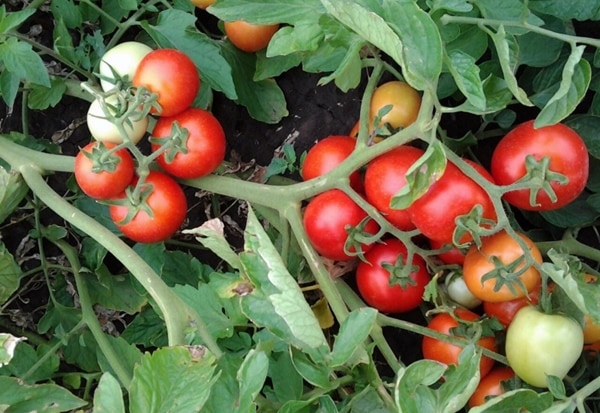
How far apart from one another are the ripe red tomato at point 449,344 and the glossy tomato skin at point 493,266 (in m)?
0.08

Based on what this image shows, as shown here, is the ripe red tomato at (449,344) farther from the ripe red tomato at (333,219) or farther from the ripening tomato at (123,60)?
the ripening tomato at (123,60)

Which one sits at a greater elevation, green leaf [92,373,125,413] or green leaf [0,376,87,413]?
green leaf [92,373,125,413]

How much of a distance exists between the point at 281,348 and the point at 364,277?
184 mm

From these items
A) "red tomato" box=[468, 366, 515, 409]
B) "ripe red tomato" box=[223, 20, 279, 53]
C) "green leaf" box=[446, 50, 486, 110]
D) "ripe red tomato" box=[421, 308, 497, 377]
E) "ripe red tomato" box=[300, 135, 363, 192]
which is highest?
"green leaf" box=[446, 50, 486, 110]

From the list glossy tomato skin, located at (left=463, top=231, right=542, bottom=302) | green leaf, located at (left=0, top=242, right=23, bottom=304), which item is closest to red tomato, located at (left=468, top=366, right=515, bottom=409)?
glossy tomato skin, located at (left=463, top=231, right=542, bottom=302)

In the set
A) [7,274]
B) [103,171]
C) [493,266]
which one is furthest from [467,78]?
[7,274]

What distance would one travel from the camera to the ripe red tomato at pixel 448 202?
945mm

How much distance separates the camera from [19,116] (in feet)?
4.78

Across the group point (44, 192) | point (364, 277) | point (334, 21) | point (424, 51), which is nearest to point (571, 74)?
point (424, 51)

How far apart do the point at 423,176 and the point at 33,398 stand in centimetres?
64

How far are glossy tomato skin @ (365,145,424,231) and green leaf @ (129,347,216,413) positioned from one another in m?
0.34

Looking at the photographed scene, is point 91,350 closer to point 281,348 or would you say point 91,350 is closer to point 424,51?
point 281,348

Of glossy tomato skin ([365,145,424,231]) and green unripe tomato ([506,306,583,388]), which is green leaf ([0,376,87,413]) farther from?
green unripe tomato ([506,306,583,388])

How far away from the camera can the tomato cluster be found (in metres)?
1.06
